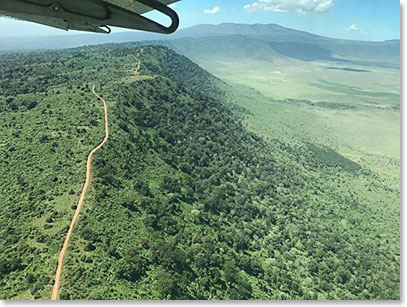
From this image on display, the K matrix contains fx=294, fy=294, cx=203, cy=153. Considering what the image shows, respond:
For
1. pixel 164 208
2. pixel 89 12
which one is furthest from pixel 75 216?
pixel 89 12

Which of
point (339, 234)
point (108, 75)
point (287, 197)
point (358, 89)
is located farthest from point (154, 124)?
point (358, 89)

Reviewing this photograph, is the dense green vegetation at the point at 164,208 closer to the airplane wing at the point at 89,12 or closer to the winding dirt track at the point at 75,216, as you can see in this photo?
the winding dirt track at the point at 75,216

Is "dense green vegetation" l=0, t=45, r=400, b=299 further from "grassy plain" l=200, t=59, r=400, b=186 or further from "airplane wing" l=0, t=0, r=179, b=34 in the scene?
"grassy plain" l=200, t=59, r=400, b=186

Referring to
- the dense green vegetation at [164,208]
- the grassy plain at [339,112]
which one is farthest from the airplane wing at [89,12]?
the grassy plain at [339,112]

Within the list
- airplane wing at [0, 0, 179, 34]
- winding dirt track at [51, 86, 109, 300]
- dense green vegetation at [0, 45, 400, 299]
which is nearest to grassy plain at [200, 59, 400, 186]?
dense green vegetation at [0, 45, 400, 299]

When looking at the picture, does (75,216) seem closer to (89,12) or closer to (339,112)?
(89,12)
